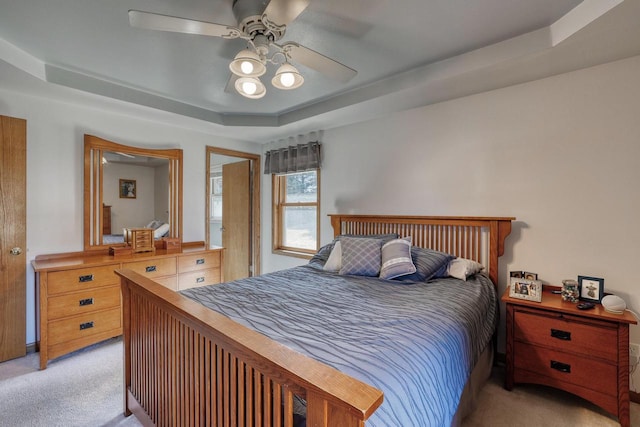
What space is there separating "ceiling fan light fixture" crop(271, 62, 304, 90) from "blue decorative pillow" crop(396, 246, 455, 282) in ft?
5.27

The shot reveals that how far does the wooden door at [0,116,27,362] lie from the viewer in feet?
7.89

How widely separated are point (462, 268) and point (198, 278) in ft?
9.04

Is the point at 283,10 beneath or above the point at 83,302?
above

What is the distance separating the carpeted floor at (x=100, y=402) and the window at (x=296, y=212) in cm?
240

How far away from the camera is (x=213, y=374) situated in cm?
109

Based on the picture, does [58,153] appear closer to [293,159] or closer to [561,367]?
[293,159]

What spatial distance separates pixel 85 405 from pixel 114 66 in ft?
8.14

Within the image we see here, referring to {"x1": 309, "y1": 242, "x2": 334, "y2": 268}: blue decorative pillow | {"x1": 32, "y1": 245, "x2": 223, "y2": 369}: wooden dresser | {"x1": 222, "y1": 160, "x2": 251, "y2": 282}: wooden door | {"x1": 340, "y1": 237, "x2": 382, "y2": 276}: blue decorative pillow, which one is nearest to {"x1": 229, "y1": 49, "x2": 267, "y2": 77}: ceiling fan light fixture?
{"x1": 340, "y1": 237, "x2": 382, "y2": 276}: blue decorative pillow

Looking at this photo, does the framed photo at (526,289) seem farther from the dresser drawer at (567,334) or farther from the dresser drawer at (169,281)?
the dresser drawer at (169,281)

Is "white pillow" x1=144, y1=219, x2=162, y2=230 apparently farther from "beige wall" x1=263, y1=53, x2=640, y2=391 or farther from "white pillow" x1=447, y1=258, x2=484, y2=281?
"white pillow" x1=447, y1=258, x2=484, y2=281

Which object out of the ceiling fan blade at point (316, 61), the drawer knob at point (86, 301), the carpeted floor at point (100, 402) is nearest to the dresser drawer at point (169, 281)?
the drawer knob at point (86, 301)

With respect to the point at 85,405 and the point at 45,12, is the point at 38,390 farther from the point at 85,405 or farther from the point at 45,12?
the point at 45,12

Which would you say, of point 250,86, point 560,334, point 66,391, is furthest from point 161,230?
point 560,334

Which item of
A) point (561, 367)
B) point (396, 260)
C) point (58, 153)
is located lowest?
point (561, 367)
